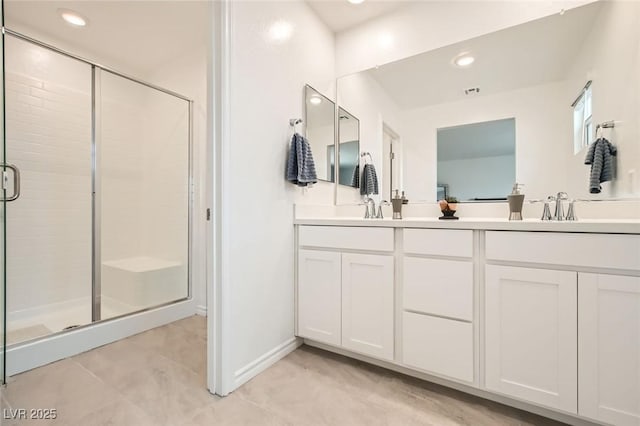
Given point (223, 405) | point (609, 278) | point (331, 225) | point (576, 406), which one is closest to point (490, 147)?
point (609, 278)

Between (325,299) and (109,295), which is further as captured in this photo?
(109,295)

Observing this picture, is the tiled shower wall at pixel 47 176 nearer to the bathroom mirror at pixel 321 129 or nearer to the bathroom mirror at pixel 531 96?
the bathroom mirror at pixel 321 129

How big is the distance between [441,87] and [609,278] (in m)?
1.42

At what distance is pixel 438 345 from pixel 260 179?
128 centimetres

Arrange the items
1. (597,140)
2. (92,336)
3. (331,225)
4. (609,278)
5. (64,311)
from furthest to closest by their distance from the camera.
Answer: (64,311)
(92,336)
(331,225)
(597,140)
(609,278)

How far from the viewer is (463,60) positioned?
185cm

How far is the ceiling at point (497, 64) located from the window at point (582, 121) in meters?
0.17

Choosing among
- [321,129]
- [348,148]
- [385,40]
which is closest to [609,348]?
[348,148]

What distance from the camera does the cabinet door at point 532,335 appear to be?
1.14 meters

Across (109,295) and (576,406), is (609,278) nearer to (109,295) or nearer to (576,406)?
(576,406)

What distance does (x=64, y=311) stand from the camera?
2451mm

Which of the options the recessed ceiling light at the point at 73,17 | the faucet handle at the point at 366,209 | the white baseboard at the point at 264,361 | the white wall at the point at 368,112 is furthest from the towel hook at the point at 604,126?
the recessed ceiling light at the point at 73,17

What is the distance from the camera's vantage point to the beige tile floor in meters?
1.26

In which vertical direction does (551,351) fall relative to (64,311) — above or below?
→ above
